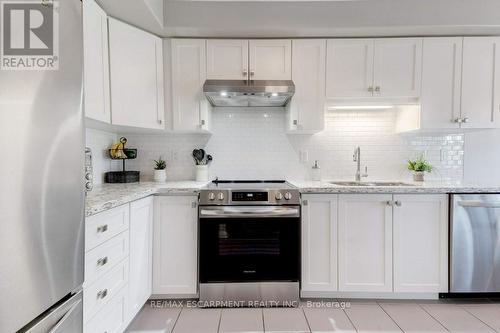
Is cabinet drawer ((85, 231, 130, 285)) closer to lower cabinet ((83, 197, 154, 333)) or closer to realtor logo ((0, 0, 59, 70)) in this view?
lower cabinet ((83, 197, 154, 333))

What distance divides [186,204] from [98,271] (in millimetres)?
845

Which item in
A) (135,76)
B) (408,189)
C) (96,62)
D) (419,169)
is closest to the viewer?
(96,62)

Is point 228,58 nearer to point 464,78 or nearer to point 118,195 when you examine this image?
point 118,195

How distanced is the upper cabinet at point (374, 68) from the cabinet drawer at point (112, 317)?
2233 mm

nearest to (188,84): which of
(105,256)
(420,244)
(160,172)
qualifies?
(160,172)

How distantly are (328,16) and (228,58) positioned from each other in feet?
3.03

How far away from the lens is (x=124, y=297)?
5.55ft

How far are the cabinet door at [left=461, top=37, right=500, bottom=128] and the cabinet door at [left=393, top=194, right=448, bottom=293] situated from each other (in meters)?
0.94

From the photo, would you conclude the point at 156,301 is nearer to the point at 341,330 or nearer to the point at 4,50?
the point at 341,330

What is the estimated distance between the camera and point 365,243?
7.04ft

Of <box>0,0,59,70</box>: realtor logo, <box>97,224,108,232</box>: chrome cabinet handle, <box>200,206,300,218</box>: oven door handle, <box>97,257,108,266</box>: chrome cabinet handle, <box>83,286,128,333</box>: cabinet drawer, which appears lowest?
<box>83,286,128,333</box>: cabinet drawer

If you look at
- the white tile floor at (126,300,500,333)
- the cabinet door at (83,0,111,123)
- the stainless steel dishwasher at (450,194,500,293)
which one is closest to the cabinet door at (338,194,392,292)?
the white tile floor at (126,300,500,333)

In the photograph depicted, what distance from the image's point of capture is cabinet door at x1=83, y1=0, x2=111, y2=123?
5.71ft

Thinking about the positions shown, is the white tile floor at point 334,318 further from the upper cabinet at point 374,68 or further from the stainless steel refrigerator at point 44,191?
the upper cabinet at point 374,68
